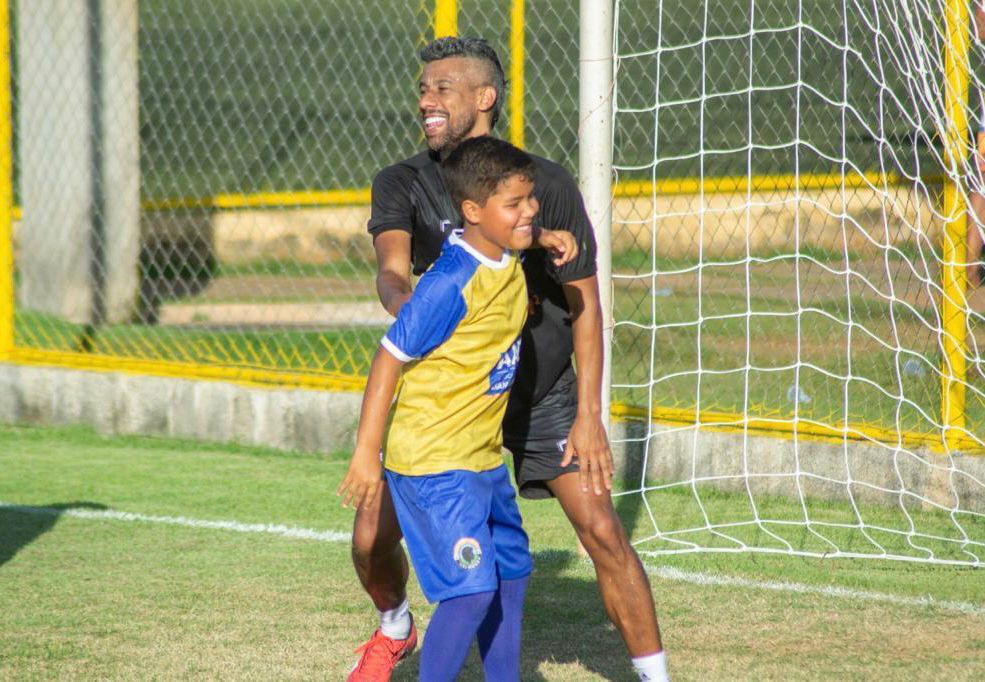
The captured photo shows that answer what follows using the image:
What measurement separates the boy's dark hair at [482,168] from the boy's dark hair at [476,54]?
656 millimetres

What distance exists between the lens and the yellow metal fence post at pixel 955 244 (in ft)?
21.0

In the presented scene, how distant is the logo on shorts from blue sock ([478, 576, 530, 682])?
28cm

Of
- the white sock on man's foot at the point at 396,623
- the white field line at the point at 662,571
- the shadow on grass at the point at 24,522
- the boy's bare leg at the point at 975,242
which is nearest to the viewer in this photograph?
the white sock on man's foot at the point at 396,623

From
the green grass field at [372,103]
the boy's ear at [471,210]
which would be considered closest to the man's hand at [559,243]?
the boy's ear at [471,210]

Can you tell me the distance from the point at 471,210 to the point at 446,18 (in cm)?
420

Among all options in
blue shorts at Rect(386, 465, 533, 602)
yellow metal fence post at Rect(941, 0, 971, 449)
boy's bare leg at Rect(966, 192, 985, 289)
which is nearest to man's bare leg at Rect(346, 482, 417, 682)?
blue shorts at Rect(386, 465, 533, 602)

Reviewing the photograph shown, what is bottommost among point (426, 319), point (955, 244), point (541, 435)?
point (541, 435)

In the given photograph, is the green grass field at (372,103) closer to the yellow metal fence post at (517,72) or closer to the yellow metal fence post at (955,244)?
the yellow metal fence post at (517,72)

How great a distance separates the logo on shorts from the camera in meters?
3.68

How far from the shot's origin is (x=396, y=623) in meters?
4.62

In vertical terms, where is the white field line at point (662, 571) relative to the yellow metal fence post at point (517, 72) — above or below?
below

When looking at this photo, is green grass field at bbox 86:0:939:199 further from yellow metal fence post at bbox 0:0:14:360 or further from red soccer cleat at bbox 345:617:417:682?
red soccer cleat at bbox 345:617:417:682

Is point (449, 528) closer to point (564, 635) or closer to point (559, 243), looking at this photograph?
point (559, 243)

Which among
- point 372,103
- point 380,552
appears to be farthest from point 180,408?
point 372,103
